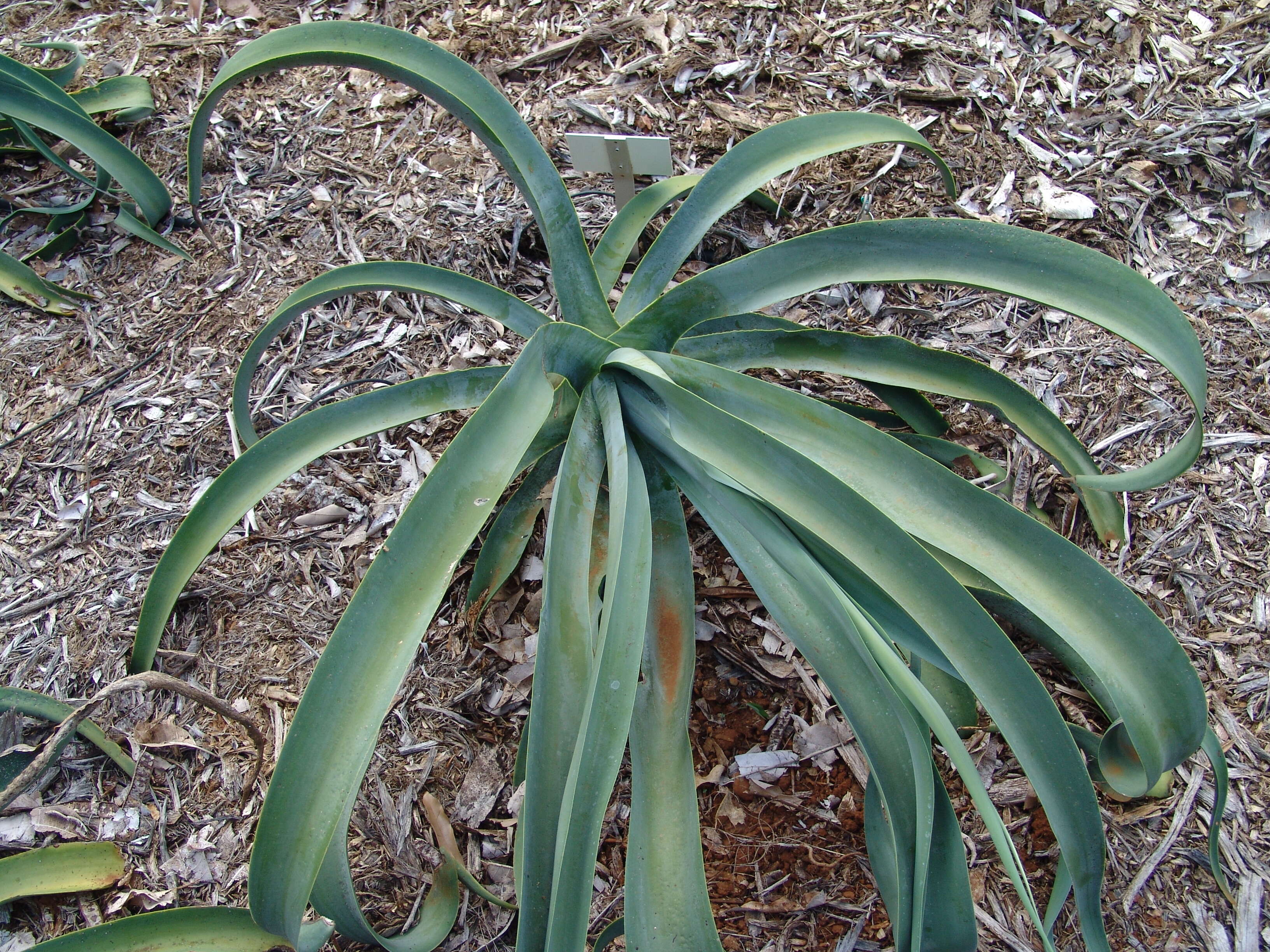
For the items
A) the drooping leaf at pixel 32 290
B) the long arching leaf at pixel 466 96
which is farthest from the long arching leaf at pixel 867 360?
the drooping leaf at pixel 32 290

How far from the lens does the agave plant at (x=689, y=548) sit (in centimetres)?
80

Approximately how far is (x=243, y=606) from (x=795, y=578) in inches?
40.5

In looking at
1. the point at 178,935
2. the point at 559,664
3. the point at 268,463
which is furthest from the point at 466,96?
the point at 178,935

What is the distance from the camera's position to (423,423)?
1.64m

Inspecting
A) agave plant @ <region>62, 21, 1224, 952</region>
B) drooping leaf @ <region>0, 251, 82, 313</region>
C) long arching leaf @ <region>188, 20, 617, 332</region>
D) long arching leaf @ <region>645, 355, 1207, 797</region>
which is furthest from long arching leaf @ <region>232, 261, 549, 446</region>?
drooping leaf @ <region>0, 251, 82, 313</region>

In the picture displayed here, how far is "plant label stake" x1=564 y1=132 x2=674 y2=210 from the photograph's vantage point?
154 centimetres

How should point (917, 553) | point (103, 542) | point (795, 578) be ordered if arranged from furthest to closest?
1. point (103, 542)
2. point (795, 578)
3. point (917, 553)

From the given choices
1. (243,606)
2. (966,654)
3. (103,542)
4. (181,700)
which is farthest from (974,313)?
(103,542)

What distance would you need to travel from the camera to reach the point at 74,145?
71.2 inches

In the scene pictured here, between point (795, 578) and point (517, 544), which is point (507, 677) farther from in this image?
point (795, 578)

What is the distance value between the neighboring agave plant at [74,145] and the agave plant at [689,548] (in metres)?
0.61

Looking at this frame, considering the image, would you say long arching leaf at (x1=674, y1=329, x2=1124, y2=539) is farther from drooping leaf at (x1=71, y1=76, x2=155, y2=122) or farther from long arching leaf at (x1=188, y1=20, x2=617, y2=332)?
drooping leaf at (x1=71, y1=76, x2=155, y2=122)

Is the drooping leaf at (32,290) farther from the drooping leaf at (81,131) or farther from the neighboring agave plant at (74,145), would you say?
the drooping leaf at (81,131)

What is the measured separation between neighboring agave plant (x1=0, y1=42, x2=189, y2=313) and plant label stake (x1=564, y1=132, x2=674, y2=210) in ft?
3.18
